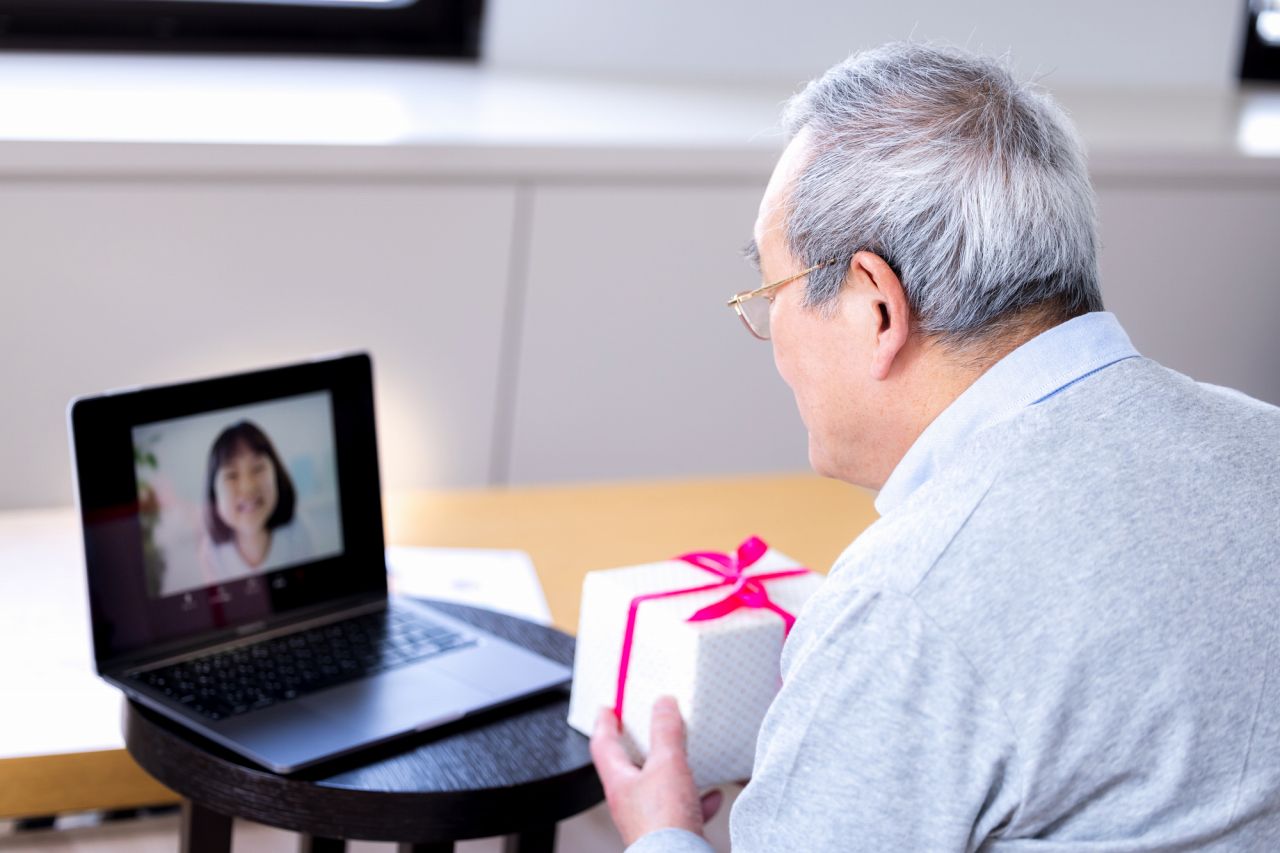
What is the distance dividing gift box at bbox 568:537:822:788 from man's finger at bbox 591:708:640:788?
0.7 inches

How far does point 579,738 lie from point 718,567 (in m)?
0.17

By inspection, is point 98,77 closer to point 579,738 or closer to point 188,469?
point 188,469

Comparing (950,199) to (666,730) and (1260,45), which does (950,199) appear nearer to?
(666,730)

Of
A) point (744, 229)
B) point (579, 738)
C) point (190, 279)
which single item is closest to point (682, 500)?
point (744, 229)

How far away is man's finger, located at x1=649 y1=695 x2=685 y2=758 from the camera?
1149 mm

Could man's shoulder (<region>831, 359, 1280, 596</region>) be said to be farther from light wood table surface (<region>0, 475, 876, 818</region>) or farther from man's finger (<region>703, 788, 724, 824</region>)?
light wood table surface (<region>0, 475, 876, 818</region>)

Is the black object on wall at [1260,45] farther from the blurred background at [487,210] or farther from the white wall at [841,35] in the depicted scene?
the blurred background at [487,210]

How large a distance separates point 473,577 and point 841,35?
54.9 inches

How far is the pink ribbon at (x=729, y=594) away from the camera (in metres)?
1.19

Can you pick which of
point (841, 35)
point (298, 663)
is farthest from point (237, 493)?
point (841, 35)

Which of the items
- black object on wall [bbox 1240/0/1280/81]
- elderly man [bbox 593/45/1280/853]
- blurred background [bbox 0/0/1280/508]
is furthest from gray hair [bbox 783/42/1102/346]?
black object on wall [bbox 1240/0/1280/81]

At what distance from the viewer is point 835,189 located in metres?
0.98

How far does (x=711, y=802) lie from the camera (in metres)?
1.21

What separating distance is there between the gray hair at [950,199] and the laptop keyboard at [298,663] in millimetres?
519
